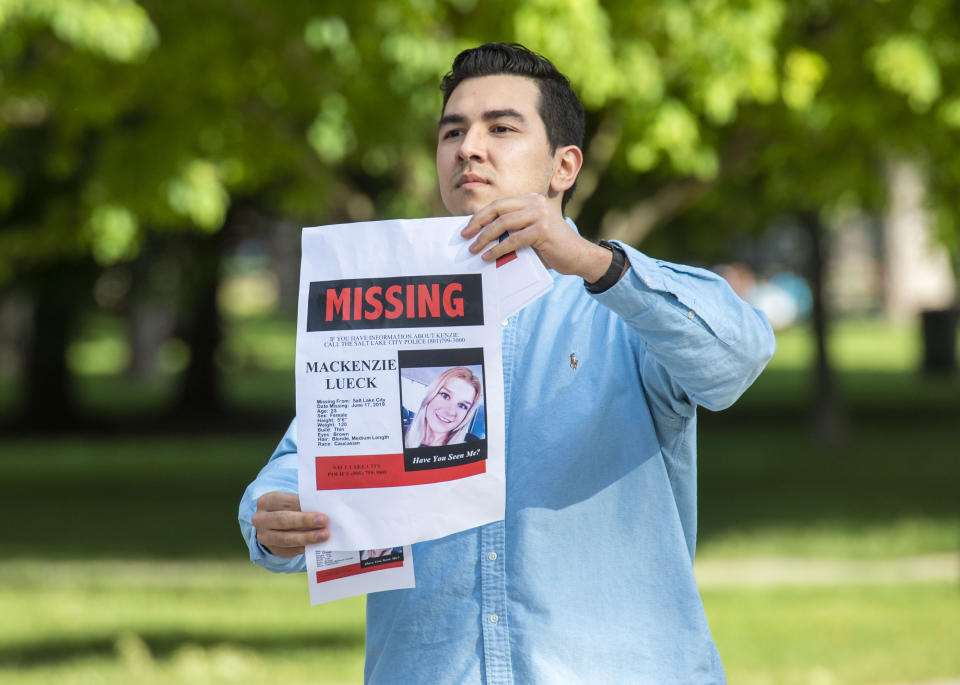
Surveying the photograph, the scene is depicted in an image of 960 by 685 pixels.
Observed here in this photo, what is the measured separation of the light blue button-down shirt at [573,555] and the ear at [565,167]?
33cm

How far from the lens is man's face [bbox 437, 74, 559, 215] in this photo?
8.05 ft

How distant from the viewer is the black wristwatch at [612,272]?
2.15 m

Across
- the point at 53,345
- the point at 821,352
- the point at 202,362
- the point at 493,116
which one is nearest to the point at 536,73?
the point at 493,116

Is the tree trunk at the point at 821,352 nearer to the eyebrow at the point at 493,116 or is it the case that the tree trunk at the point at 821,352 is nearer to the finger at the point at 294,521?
the eyebrow at the point at 493,116

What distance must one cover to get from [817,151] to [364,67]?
4.44 meters

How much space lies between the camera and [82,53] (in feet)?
30.1

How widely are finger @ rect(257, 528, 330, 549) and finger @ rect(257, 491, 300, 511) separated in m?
0.04

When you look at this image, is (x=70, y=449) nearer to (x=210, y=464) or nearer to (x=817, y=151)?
(x=210, y=464)

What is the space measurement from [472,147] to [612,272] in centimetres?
44

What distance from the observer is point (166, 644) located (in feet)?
27.7

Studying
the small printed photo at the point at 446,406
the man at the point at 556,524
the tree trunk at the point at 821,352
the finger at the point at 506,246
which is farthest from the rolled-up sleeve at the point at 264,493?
the tree trunk at the point at 821,352

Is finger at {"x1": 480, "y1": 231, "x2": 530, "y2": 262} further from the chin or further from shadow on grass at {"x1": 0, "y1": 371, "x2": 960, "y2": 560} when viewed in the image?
shadow on grass at {"x1": 0, "y1": 371, "x2": 960, "y2": 560}

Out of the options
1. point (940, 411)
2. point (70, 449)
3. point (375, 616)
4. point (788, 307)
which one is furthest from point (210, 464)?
point (788, 307)

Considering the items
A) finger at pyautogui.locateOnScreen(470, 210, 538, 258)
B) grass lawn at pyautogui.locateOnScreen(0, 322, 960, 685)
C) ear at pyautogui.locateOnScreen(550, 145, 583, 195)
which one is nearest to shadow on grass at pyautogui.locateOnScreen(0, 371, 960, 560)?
grass lawn at pyautogui.locateOnScreen(0, 322, 960, 685)
